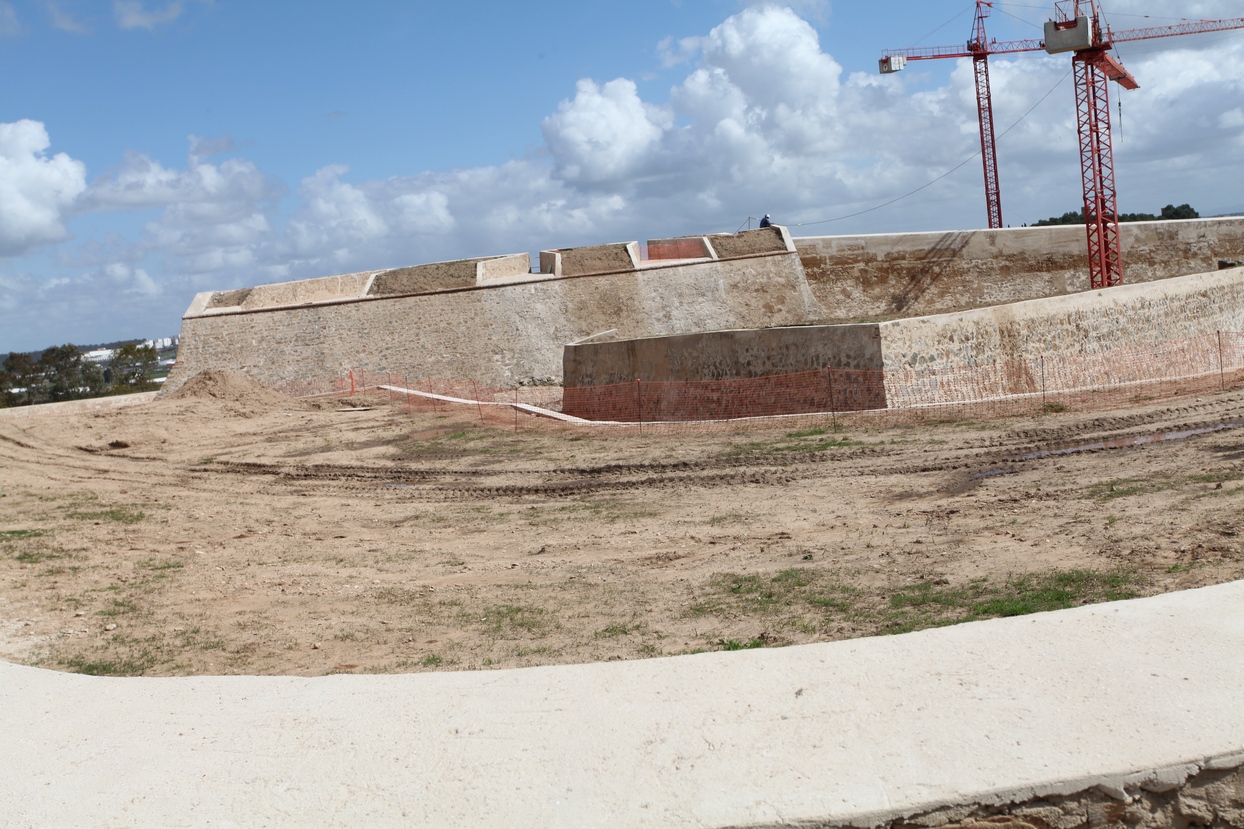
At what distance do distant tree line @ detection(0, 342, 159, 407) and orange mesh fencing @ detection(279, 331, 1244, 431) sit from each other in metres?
46.9

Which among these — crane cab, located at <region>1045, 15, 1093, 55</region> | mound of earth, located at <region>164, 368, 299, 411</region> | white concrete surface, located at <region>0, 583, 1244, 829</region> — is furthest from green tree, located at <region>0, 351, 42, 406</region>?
white concrete surface, located at <region>0, 583, 1244, 829</region>

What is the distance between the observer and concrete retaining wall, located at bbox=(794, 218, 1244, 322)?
1249 inches

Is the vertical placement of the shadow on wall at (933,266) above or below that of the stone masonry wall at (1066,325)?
above

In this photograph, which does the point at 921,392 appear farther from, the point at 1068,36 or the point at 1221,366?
the point at 1068,36

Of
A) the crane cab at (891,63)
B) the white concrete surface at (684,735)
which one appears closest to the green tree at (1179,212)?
the crane cab at (891,63)

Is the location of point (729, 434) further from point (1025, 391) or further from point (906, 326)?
point (1025, 391)

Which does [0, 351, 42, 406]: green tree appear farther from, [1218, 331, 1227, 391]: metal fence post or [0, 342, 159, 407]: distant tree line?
[1218, 331, 1227, 391]: metal fence post

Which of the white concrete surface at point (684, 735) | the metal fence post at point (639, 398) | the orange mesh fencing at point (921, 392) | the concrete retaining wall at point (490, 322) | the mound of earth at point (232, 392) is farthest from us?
the concrete retaining wall at point (490, 322)

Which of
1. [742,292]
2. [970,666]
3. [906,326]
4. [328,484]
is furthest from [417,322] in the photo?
[970,666]

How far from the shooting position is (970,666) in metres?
4.48

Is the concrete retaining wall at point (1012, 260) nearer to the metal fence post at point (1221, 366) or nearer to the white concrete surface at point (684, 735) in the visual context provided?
the metal fence post at point (1221, 366)

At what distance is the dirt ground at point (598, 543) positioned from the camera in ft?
21.4

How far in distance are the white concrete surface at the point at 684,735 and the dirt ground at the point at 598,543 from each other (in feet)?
3.90

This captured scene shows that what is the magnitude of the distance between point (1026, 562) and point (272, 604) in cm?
594
